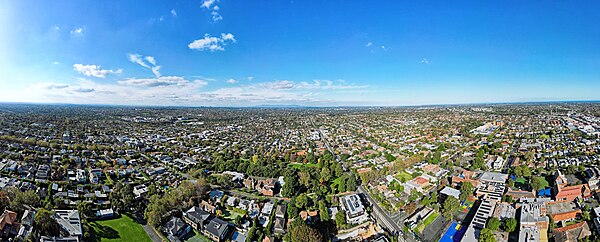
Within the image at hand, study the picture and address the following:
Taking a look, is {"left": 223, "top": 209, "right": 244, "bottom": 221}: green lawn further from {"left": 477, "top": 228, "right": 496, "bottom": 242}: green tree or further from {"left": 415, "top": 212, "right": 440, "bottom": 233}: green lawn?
{"left": 477, "top": 228, "right": 496, "bottom": 242}: green tree

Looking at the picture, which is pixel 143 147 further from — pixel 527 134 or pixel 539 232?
pixel 527 134

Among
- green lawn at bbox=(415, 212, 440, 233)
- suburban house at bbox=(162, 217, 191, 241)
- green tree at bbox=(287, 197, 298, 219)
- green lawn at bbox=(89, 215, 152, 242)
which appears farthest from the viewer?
green tree at bbox=(287, 197, 298, 219)

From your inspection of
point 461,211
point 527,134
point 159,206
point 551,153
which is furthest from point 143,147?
point 527,134

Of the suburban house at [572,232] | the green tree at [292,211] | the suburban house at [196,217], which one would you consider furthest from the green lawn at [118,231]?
the suburban house at [572,232]

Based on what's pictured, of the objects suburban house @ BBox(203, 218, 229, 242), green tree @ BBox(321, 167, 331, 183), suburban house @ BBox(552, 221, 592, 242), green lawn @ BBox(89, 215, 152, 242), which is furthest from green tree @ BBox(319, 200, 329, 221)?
suburban house @ BBox(552, 221, 592, 242)

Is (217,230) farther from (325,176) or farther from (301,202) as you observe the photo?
(325,176)

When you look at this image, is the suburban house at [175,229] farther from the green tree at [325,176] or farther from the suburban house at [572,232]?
the suburban house at [572,232]

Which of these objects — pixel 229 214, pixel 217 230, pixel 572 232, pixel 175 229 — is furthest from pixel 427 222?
pixel 175 229

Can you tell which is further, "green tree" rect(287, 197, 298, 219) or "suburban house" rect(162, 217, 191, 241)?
"green tree" rect(287, 197, 298, 219)
